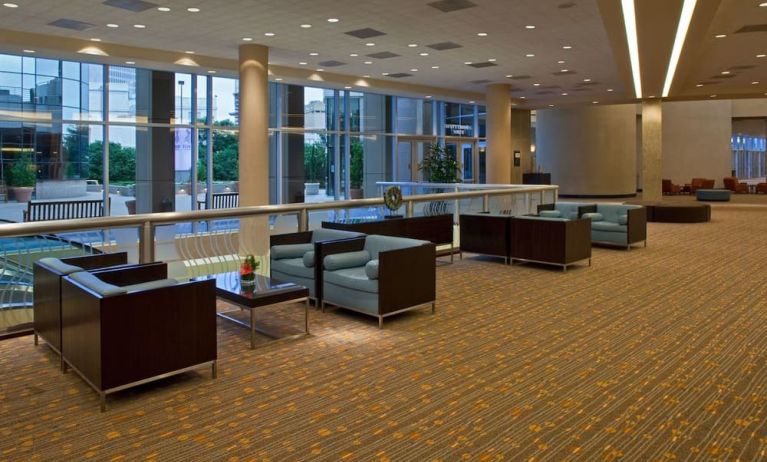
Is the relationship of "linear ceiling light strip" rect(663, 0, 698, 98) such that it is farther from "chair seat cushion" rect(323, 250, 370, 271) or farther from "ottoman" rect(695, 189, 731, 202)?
"ottoman" rect(695, 189, 731, 202)

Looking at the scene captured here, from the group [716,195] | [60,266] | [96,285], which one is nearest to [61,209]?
[60,266]

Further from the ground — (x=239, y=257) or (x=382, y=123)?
(x=382, y=123)

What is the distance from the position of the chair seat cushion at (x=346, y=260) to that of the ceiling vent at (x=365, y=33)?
5.53 meters

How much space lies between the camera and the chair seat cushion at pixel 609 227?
35.8 ft

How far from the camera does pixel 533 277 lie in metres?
8.32

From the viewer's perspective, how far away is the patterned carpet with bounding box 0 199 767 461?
3.33m

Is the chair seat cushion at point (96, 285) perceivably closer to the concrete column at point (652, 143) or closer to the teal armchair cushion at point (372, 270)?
the teal armchair cushion at point (372, 270)

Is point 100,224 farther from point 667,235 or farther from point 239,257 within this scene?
point 667,235

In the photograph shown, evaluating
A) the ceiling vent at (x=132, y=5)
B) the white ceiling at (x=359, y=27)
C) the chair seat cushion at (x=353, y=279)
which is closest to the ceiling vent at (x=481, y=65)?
the white ceiling at (x=359, y=27)

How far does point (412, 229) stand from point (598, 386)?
4.81 meters

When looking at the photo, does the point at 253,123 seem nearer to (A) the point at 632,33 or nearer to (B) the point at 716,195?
(A) the point at 632,33

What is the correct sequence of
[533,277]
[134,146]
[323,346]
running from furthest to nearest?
[134,146], [533,277], [323,346]

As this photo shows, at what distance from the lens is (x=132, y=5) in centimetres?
894

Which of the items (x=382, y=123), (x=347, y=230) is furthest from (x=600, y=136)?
(x=347, y=230)
